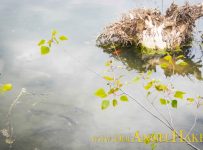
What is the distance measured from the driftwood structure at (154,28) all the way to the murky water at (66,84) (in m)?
0.66

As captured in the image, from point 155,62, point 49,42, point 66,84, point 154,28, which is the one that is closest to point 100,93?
point 49,42

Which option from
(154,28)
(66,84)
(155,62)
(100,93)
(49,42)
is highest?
(154,28)

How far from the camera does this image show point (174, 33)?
363 inches

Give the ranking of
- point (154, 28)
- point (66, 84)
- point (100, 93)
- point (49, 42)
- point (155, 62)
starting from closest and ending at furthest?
point (100, 93), point (49, 42), point (66, 84), point (155, 62), point (154, 28)

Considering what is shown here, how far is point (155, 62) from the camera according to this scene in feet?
28.7

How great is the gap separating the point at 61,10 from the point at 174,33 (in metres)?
4.75

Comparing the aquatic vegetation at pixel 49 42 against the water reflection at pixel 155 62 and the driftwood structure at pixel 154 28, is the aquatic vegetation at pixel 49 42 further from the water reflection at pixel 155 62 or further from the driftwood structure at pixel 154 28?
the driftwood structure at pixel 154 28

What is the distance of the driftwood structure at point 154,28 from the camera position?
918 cm

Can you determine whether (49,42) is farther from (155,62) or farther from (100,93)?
(155,62)

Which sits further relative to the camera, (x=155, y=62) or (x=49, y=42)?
(x=155, y=62)

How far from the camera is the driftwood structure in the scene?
9180mm

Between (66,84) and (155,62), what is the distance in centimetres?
274

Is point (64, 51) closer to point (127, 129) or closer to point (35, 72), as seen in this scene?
point (35, 72)

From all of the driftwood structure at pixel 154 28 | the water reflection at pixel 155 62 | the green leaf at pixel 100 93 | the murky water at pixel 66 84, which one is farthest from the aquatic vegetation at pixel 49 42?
the driftwood structure at pixel 154 28
